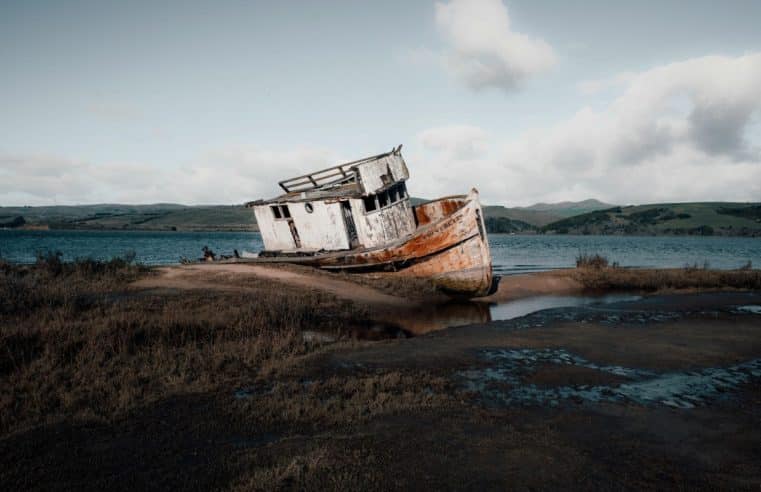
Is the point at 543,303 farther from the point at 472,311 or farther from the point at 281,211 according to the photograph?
the point at 281,211

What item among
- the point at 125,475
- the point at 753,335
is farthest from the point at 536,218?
the point at 125,475

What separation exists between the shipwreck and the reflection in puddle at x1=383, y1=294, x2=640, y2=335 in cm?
148

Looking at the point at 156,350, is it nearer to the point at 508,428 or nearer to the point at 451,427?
the point at 451,427

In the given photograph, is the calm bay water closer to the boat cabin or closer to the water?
the water

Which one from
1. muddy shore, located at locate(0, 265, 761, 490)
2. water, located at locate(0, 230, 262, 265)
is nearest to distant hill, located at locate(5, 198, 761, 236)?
water, located at locate(0, 230, 262, 265)

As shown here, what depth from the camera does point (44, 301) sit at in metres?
10.1

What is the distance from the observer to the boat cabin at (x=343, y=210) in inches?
702

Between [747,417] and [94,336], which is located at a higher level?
[94,336]

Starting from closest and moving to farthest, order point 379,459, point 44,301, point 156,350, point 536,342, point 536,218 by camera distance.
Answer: point 379,459
point 156,350
point 536,342
point 44,301
point 536,218

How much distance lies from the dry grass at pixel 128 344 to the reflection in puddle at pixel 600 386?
11.7 feet

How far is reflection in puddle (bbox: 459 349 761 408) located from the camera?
6.20 metres

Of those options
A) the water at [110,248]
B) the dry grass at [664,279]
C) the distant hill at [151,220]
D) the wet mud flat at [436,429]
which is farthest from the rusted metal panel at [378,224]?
the distant hill at [151,220]

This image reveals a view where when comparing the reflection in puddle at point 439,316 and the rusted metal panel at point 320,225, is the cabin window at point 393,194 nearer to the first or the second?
the rusted metal panel at point 320,225

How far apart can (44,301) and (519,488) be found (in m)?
11.2
